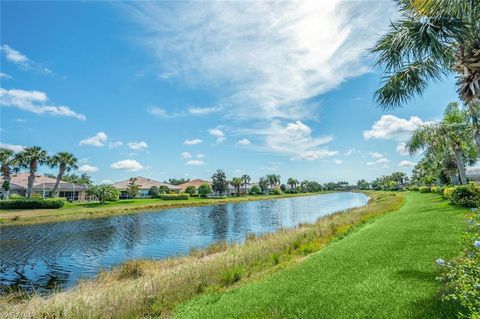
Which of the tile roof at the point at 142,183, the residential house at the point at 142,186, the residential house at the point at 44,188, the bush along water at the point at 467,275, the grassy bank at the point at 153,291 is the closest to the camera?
the bush along water at the point at 467,275

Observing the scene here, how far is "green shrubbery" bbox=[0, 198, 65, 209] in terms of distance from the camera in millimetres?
38969

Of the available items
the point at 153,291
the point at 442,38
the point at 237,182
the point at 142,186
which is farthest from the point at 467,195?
the point at 237,182

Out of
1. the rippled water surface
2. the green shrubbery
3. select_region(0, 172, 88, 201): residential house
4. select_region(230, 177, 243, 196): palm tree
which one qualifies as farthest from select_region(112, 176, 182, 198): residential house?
the rippled water surface

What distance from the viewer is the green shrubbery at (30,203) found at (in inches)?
1534

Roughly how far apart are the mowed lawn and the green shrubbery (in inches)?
1758

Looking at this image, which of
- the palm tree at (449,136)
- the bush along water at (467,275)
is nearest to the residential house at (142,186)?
the palm tree at (449,136)

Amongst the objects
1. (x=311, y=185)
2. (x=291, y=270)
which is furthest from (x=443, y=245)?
(x=311, y=185)

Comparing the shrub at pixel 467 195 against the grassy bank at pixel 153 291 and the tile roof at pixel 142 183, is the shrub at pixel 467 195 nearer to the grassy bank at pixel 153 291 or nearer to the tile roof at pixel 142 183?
the grassy bank at pixel 153 291

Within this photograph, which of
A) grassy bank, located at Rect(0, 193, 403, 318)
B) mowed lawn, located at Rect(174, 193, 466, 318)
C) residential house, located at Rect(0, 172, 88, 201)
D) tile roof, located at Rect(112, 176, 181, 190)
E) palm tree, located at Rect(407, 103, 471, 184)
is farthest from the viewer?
tile roof, located at Rect(112, 176, 181, 190)

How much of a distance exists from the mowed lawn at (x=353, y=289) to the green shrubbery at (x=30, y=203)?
1758 inches

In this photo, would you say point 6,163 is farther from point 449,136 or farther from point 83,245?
point 449,136

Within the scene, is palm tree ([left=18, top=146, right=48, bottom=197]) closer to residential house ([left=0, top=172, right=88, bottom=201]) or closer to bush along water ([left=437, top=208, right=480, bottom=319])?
residential house ([left=0, top=172, right=88, bottom=201])

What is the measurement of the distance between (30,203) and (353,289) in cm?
4905

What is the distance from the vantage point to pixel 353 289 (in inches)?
220
